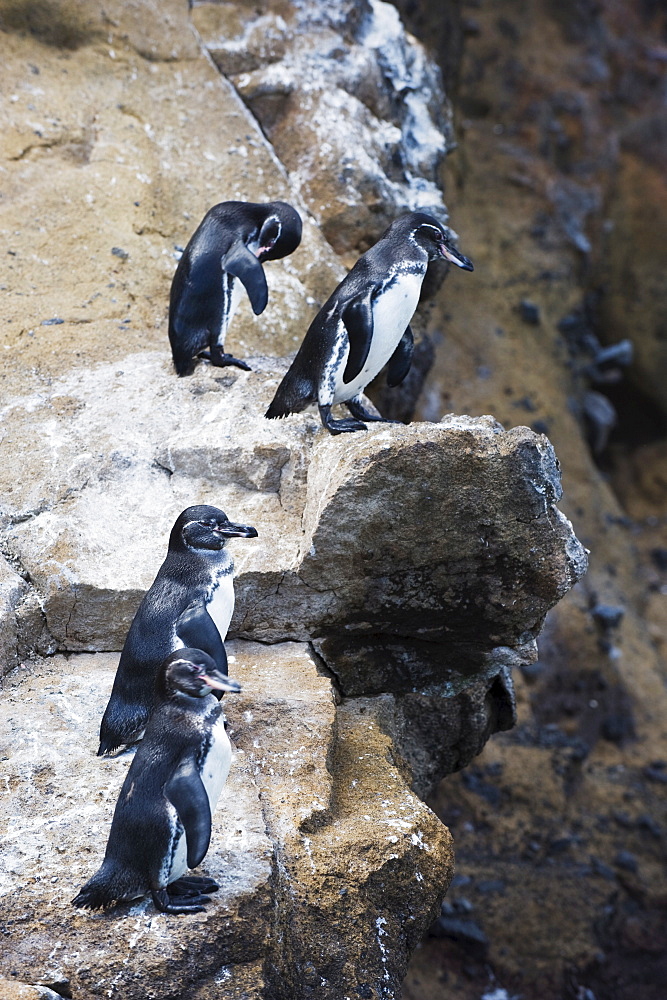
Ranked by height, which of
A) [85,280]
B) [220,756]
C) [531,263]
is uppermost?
[220,756]

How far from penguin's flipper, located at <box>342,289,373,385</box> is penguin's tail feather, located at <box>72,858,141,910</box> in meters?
2.37

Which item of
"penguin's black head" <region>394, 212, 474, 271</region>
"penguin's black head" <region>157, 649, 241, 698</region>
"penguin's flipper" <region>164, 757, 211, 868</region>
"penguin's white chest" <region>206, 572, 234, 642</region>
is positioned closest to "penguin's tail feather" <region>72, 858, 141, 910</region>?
"penguin's flipper" <region>164, 757, 211, 868</region>

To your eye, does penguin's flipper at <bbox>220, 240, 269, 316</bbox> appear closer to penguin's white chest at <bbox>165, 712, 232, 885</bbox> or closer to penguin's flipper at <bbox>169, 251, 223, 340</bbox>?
penguin's flipper at <bbox>169, 251, 223, 340</bbox>

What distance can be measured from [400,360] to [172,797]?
2.67 meters

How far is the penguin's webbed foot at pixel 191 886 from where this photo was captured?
316 centimetres

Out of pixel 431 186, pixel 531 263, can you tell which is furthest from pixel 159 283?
pixel 531 263

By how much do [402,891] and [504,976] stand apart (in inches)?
147

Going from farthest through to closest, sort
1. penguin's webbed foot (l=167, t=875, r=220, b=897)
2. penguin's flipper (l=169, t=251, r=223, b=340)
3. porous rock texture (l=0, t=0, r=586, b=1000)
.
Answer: penguin's flipper (l=169, t=251, r=223, b=340) → porous rock texture (l=0, t=0, r=586, b=1000) → penguin's webbed foot (l=167, t=875, r=220, b=897)

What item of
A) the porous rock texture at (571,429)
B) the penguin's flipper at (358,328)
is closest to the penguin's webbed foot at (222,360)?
A: the penguin's flipper at (358,328)

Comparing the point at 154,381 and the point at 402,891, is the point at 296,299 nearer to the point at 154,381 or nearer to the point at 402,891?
the point at 154,381

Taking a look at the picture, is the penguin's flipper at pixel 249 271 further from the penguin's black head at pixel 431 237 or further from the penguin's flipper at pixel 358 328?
the penguin's black head at pixel 431 237

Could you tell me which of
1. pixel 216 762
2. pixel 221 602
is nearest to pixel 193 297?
pixel 221 602

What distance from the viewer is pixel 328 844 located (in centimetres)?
354

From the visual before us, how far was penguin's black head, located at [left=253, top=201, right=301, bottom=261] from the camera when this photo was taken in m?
5.27
